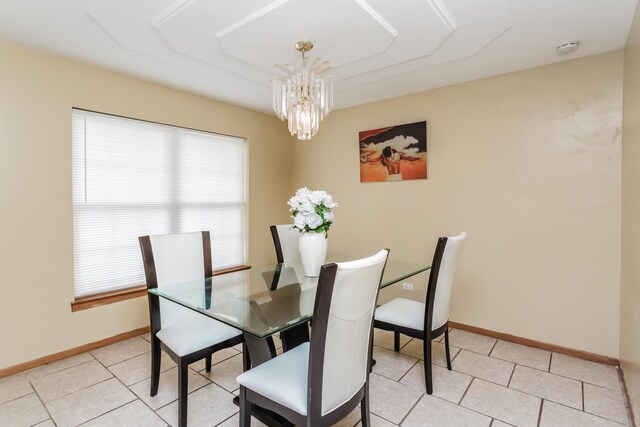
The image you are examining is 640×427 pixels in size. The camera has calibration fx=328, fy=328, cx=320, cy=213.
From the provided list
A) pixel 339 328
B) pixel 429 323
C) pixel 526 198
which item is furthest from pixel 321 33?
pixel 526 198

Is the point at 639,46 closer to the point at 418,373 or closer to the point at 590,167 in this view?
the point at 590,167

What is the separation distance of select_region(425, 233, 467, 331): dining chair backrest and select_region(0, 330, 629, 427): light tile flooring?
47cm

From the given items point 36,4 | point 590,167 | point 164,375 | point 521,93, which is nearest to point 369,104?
point 521,93

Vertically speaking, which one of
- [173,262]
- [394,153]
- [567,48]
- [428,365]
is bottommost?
[428,365]

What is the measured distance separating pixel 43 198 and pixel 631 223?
4.01 metres

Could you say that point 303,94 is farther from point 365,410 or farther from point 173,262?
point 365,410

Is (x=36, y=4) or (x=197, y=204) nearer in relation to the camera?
(x=36, y=4)

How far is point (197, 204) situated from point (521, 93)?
3.24 meters

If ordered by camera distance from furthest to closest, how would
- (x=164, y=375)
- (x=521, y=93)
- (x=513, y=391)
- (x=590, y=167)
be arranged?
1. (x=521, y=93)
2. (x=590, y=167)
3. (x=164, y=375)
4. (x=513, y=391)

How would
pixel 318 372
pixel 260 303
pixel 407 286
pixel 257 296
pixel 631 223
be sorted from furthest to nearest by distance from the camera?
pixel 407 286
pixel 631 223
pixel 257 296
pixel 260 303
pixel 318 372

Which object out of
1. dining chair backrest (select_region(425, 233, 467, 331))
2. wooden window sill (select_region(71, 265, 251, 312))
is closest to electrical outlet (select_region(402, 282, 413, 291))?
dining chair backrest (select_region(425, 233, 467, 331))

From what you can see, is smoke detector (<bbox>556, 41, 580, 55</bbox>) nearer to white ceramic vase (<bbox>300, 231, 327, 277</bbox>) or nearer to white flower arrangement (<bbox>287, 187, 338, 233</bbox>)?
white flower arrangement (<bbox>287, 187, 338, 233</bbox>)

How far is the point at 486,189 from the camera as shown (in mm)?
2973

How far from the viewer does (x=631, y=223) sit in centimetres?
198
